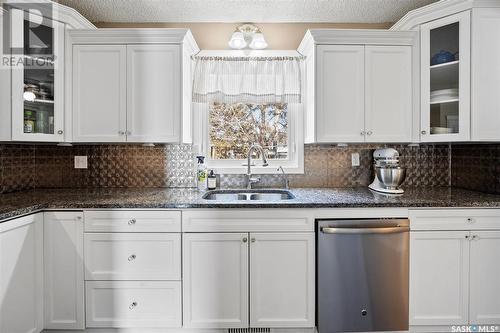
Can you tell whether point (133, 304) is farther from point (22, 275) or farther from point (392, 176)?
point (392, 176)

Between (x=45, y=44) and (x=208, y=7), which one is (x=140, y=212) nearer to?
(x=45, y=44)

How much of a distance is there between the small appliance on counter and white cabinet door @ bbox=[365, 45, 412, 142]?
14 cm

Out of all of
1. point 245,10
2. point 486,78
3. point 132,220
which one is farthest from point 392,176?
point 132,220

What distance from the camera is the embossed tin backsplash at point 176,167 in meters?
2.66

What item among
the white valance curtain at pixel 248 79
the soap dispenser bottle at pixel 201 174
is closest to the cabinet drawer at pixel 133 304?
the soap dispenser bottle at pixel 201 174

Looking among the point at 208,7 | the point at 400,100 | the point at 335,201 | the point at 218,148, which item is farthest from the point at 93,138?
the point at 400,100

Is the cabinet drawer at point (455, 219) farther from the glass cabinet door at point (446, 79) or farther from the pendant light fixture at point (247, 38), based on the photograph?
the pendant light fixture at point (247, 38)

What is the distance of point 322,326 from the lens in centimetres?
194

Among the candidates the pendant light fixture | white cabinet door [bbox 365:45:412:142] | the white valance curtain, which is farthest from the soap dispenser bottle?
white cabinet door [bbox 365:45:412:142]

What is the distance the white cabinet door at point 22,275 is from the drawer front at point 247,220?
0.91 m

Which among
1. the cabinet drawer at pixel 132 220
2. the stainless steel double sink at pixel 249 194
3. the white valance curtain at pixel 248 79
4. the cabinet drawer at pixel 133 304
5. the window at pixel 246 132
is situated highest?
the white valance curtain at pixel 248 79

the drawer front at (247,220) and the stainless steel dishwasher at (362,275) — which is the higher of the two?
the drawer front at (247,220)

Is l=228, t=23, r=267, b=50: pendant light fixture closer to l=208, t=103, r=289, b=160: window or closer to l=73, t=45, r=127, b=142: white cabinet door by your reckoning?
l=208, t=103, r=289, b=160: window

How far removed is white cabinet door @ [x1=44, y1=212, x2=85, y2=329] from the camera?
1949 mm
